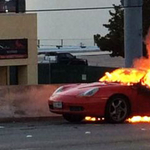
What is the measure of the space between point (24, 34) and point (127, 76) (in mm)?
23283

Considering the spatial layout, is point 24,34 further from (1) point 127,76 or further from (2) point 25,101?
(1) point 127,76

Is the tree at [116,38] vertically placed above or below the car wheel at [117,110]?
above

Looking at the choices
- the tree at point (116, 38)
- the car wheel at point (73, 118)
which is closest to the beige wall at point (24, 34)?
the tree at point (116, 38)

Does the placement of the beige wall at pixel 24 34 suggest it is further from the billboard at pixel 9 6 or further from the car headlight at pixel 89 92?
the car headlight at pixel 89 92

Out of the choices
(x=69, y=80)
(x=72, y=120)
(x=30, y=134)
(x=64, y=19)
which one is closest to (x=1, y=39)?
(x=69, y=80)

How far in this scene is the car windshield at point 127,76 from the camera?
1531 cm

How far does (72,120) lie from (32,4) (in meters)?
38.8

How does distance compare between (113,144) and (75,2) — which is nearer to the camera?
(113,144)

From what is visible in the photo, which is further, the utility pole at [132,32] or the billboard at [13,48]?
the billboard at [13,48]

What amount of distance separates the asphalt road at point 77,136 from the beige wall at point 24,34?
23317 millimetres

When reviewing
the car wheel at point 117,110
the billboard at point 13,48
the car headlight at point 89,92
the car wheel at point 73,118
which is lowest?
the car wheel at point 73,118

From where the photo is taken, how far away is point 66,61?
Result: 172 ft

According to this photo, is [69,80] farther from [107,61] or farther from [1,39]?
[107,61]

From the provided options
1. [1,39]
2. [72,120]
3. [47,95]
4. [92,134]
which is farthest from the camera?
[1,39]
